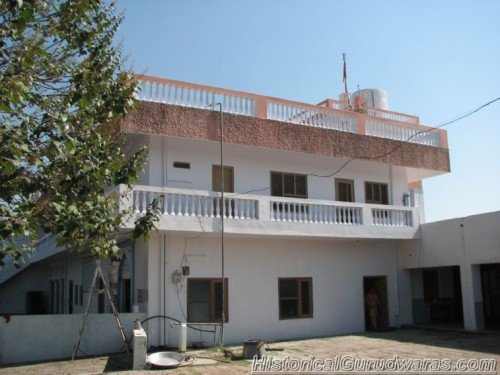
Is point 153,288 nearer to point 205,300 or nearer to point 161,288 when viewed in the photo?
point 161,288

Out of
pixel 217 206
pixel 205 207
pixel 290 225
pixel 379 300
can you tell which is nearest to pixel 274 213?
pixel 290 225

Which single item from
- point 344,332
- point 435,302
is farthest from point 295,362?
point 435,302

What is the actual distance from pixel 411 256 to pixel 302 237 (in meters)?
4.61

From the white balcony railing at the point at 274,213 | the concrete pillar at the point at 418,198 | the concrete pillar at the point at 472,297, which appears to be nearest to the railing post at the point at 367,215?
the white balcony railing at the point at 274,213

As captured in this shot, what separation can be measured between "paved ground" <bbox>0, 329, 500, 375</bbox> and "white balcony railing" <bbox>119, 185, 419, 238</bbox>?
301 cm

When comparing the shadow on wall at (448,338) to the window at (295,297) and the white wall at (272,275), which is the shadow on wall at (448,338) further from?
the window at (295,297)

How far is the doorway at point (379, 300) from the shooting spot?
56.7ft

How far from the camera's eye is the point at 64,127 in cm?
652

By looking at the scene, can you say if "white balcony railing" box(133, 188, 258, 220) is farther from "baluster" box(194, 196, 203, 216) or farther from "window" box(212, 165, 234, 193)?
"window" box(212, 165, 234, 193)

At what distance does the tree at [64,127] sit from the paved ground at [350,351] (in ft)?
13.0

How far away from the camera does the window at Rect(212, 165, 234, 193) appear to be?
15.1 m

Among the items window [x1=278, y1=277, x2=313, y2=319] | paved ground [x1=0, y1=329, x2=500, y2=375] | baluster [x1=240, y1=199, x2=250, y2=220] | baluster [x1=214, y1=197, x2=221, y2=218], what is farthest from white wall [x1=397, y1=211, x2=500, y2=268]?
baluster [x1=214, y1=197, x2=221, y2=218]

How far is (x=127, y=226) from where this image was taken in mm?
12547

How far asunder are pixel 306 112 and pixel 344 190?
116 inches
